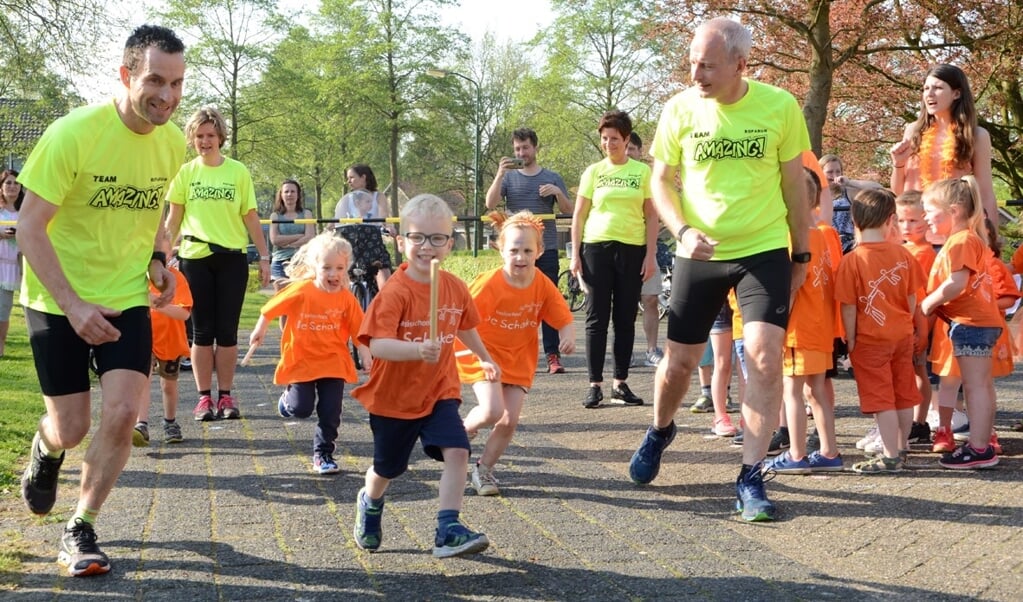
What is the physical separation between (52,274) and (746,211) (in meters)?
2.97

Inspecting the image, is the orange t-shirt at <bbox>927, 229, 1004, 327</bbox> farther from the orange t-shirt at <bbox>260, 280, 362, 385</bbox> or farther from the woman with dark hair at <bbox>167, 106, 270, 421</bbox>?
the woman with dark hair at <bbox>167, 106, 270, 421</bbox>

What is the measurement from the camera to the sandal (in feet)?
19.5

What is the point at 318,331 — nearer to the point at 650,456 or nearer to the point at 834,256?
the point at 650,456

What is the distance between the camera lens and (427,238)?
470 centimetres

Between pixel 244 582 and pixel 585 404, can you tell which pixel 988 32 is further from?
pixel 244 582

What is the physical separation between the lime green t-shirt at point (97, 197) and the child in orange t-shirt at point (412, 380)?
39.0 inches

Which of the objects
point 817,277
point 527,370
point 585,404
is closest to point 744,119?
point 817,277

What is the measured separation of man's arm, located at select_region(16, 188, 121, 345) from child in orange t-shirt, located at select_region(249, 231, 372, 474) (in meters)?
2.28

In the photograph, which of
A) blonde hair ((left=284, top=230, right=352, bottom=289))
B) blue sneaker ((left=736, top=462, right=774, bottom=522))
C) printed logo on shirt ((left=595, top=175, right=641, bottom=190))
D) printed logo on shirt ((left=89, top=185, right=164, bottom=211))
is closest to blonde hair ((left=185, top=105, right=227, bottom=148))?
blonde hair ((left=284, top=230, right=352, bottom=289))

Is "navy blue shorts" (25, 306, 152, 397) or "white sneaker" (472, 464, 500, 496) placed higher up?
"navy blue shorts" (25, 306, 152, 397)

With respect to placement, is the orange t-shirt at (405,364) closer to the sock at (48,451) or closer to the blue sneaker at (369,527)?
the blue sneaker at (369,527)

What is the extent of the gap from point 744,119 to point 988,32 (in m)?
15.4

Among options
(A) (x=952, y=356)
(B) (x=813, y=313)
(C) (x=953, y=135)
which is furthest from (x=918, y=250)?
(B) (x=813, y=313)

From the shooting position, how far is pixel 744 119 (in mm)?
5234
